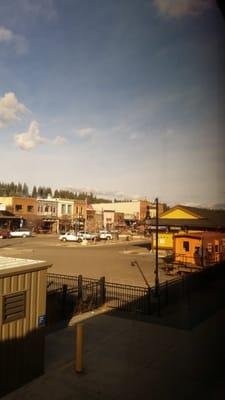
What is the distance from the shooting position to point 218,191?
184 cm

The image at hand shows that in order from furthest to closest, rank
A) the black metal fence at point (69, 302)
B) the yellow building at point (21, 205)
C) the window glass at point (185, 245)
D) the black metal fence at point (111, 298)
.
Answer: the yellow building at point (21, 205), the window glass at point (185, 245), the black metal fence at point (111, 298), the black metal fence at point (69, 302)

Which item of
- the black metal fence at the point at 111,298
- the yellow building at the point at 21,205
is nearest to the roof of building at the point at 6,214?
the yellow building at the point at 21,205

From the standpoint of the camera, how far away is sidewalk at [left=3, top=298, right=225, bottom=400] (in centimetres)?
389

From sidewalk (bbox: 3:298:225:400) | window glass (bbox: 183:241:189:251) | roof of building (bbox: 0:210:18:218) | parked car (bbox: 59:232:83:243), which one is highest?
roof of building (bbox: 0:210:18:218)

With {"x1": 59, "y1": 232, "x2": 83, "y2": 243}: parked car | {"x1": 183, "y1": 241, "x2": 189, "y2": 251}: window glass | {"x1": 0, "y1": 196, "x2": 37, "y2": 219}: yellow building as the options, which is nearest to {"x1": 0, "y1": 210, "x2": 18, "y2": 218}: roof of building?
{"x1": 0, "y1": 196, "x2": 37, "y2": 219}: yellow building

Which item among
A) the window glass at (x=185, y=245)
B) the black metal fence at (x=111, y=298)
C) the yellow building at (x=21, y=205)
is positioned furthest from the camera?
the yellow building at (x=21, y=205)

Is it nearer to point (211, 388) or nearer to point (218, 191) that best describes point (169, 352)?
point (211, 388)

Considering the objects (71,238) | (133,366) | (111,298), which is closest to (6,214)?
(71,238)

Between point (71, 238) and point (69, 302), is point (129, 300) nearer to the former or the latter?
point (69, 302)

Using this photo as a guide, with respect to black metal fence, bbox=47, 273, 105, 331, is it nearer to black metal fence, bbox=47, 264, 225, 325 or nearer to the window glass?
black metal fence, bbox=47, 264, 225, 325

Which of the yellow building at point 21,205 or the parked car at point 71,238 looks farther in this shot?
the yellow building at point 21,205

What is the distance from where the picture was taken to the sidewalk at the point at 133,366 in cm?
389

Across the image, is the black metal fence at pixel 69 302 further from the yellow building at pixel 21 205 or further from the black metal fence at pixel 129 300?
the yellow building at pixel 21 205

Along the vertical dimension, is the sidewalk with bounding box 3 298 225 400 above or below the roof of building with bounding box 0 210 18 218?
below
